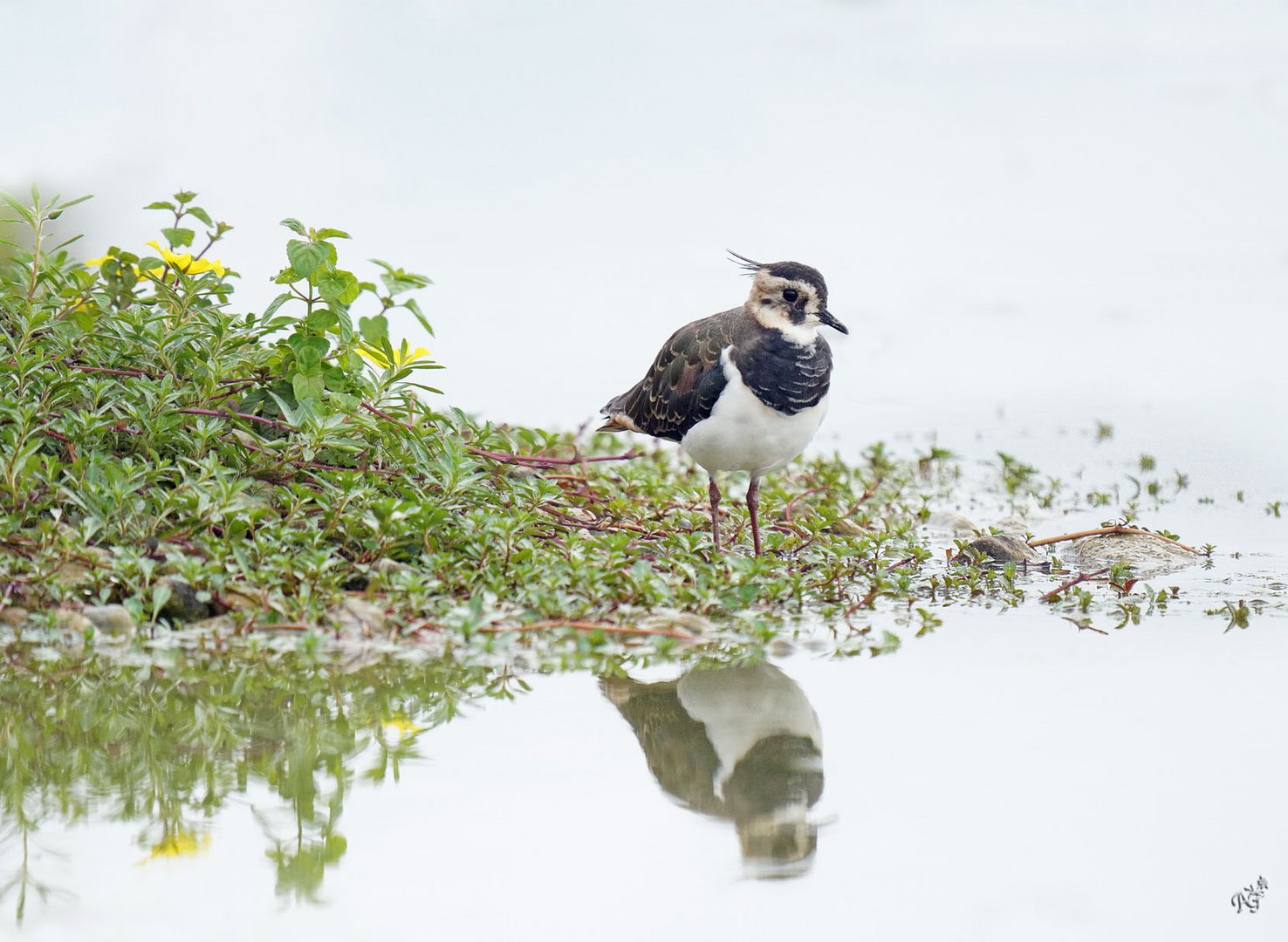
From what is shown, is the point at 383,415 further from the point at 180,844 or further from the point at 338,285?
the point at 180,844

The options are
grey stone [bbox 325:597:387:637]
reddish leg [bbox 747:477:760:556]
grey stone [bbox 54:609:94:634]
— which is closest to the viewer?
grey stone [bbox 54:609:94:634]

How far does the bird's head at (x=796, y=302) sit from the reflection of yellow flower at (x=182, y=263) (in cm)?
286

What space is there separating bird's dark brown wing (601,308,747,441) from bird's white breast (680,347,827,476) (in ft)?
0.19

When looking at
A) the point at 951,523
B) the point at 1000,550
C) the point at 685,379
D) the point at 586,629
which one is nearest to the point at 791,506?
the point at 951,523

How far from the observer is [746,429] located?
7.04 meters

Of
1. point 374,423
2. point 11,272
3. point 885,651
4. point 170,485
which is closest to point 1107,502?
point 885,651

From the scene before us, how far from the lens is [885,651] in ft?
19.6

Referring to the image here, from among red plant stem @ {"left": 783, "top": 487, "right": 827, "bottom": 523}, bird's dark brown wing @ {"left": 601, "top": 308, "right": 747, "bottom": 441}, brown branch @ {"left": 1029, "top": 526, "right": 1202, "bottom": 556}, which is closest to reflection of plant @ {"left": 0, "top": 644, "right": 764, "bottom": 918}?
bird's dark brown wing @ {"left": 601, "top": 308, "right": 747, "bottom": 441}

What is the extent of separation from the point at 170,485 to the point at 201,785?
2710 millimetres

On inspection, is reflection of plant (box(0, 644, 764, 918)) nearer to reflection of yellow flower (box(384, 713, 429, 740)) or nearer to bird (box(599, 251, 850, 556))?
reflection of yellow flower (box(384, 713, 429, 740))

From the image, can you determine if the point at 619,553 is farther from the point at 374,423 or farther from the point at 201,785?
the point at 201,785

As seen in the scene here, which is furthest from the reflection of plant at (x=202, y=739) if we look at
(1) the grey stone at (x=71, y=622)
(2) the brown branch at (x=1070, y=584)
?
(2) the brown branch at (x=1070, y=584)

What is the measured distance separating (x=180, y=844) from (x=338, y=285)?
10.9ft

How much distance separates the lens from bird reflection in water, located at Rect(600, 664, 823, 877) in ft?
13.8
